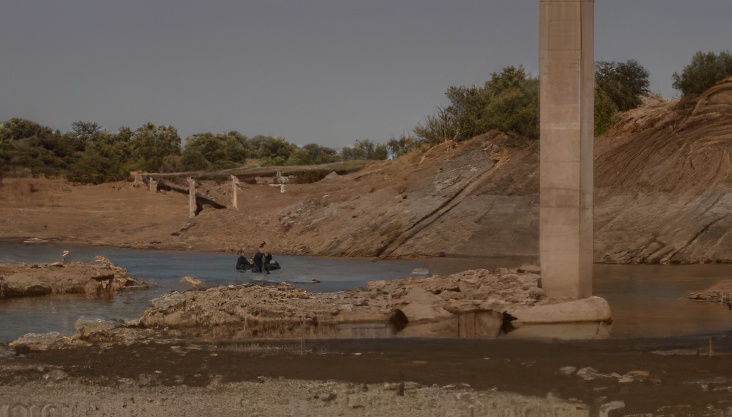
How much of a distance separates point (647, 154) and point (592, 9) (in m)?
21.3

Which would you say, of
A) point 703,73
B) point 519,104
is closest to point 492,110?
point 519,104

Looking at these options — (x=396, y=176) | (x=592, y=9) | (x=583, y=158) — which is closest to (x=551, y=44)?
(x=592, y=9)

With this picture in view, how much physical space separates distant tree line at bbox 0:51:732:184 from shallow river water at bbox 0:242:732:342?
1317cm

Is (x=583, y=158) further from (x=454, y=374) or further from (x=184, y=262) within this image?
(x=184, y=262)

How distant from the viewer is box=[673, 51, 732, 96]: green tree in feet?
136

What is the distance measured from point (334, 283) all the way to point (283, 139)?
65.2m

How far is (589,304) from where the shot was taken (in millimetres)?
18078

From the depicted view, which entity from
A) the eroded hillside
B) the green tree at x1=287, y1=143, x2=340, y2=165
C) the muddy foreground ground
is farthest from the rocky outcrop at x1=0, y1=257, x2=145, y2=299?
the green tree at x1=287, y1=143, x2=340, y2=165

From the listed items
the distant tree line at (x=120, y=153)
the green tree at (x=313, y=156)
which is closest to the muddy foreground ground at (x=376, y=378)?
the distant tree line at (x=120, y=153)

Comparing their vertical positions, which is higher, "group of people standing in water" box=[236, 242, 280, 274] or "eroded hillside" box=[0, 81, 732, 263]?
"eroded hillside" box=[0, 81, 732, 263]

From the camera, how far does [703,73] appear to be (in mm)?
42156

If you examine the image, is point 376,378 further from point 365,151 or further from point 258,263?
point 365,151

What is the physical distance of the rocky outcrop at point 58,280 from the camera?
2589 centimetres

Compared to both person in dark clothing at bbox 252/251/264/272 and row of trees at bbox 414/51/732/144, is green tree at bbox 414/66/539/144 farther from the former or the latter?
person in dark clothing at bbox 252/251/264/272
